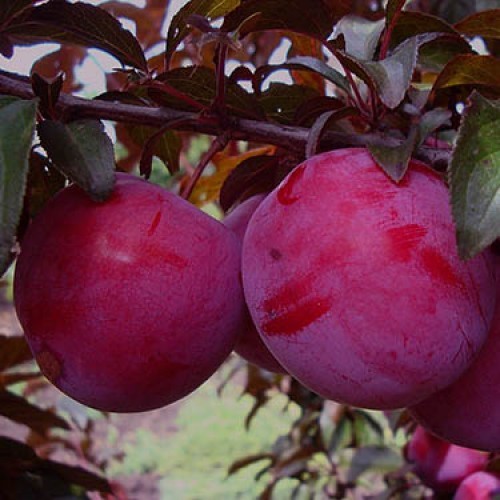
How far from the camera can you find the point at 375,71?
56cm

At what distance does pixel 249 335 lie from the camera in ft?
2.35

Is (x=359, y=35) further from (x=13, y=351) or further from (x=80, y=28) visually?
(x=13, y=351)

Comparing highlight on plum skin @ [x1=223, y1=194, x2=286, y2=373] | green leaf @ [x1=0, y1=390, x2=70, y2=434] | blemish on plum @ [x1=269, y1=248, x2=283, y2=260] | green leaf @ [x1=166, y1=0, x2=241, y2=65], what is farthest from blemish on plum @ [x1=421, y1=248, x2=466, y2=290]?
green leaf @ [x1=0, y1=390, x2=70, y2=434]

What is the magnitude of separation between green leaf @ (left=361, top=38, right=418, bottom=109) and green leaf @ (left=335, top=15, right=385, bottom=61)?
0.15 meters

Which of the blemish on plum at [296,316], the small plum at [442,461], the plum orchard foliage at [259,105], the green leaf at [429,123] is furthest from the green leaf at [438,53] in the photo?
the small plum at [442,461]

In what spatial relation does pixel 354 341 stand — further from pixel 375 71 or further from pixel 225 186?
pixel 225 186

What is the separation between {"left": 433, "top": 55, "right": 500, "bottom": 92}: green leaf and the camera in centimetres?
63

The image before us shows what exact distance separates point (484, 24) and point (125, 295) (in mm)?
421

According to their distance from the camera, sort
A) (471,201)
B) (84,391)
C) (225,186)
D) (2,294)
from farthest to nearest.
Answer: (2,294)
(225,186)
(84,391)
(471,201)

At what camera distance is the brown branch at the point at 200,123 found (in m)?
0.64

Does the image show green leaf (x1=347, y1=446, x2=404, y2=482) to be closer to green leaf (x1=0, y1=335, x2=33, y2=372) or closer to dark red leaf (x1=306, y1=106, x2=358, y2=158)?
green leaf (x1=0, y1=335, x2=33, y2=372)

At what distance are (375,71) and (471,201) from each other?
130 millimetres

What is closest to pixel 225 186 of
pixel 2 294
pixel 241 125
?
pixel 241 125

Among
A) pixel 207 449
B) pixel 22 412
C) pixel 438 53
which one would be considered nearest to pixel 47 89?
pixel 438 53
